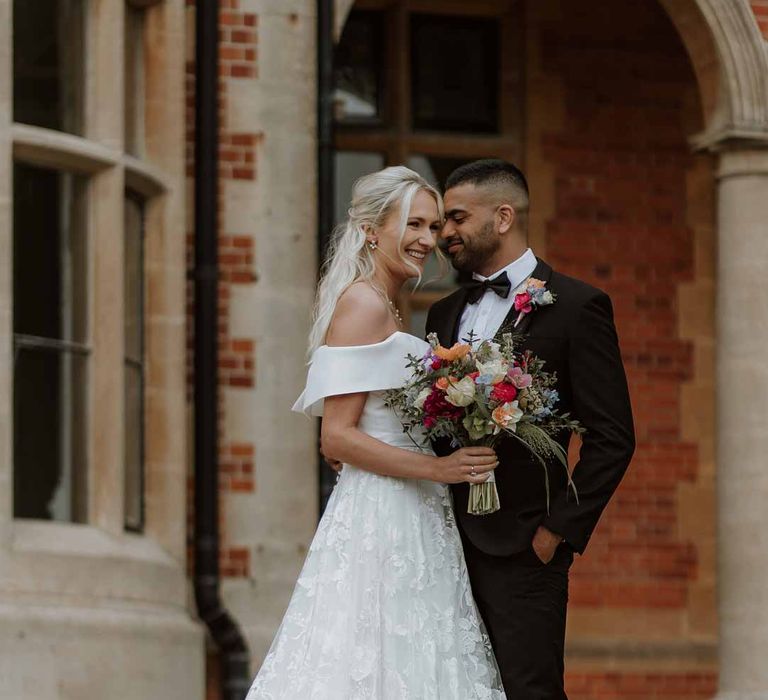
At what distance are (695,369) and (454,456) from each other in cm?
647

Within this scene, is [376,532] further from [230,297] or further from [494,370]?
[230,297]

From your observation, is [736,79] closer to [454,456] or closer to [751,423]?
[751,423]

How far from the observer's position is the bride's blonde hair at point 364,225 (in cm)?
582

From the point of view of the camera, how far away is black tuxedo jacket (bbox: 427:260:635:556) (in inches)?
224

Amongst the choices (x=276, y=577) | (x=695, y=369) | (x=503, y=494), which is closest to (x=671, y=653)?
(x=695, y=369)

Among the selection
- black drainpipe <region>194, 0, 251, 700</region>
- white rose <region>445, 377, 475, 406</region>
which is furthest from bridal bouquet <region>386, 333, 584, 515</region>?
black drainpipe <region>194, 0, 251, 700</region>

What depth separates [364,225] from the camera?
5.87m

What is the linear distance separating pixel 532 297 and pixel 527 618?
840mm

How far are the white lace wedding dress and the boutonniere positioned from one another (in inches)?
11.8

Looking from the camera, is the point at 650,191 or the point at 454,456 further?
the point at 650,191

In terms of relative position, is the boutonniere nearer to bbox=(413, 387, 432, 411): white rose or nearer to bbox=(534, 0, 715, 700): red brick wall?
bbox=(413, 387, 432, 411): white rose

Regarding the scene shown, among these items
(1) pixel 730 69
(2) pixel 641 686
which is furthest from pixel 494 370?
(2) pixel 641 686

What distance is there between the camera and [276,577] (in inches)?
368

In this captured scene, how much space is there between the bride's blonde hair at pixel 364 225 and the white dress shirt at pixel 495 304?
0.77ft
